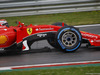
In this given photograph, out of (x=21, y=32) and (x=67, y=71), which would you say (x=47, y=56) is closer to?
(x=21, y=32)

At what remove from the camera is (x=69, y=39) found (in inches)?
250

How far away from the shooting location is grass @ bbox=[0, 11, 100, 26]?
1127cm

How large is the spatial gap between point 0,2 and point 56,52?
612cm

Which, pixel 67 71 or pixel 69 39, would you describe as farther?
pixel 69 39

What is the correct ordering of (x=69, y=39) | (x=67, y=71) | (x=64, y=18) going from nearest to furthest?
1. (x=67, y=71)
2. (x=69, y=39)
3. (x=64, y=18)

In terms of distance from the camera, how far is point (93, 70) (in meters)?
4.89

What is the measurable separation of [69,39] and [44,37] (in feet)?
2.43

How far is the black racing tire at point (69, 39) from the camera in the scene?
631cm

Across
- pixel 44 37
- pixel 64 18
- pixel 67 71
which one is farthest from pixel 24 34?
pixel 64 18

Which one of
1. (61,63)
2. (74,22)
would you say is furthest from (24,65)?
(74,22)

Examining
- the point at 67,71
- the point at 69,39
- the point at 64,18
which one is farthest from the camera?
the point at 64,18

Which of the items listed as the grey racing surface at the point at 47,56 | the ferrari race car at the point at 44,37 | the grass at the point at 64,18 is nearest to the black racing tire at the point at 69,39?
the ferrari race car at the point at 44,37

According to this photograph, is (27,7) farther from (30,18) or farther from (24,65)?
(24,65)

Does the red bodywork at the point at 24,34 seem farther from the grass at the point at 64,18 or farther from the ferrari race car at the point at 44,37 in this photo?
the grass at the point at 64,18
